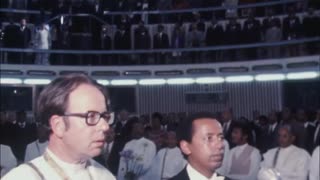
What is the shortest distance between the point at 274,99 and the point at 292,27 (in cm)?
186

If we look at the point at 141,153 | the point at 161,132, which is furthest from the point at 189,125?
the point at 161,132

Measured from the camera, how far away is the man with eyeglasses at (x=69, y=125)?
69.9 inches

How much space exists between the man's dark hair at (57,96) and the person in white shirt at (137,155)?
5.94 metres

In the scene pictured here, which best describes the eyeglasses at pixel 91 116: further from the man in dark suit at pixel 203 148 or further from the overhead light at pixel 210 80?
the overhead light at pixel 210 80

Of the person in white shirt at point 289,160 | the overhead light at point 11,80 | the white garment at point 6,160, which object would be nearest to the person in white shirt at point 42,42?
the overhead light at point 11,80

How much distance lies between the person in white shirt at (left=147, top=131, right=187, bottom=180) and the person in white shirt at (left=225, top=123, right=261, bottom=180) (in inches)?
27.2

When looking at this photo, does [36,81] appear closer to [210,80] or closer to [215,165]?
[210,80]

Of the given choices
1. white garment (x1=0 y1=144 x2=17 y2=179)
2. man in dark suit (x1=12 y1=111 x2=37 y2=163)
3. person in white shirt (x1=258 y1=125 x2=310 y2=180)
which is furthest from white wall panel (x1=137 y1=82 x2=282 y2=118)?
person in white shirt (x1=258 y1=125 x2=310 y2=180)

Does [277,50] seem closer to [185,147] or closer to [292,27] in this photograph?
[292,27]

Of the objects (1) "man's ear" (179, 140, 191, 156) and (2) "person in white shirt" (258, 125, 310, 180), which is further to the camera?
(2) "person in white shirt" (258, 125, 310, 180)

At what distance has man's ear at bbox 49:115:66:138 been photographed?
1795 millimetres

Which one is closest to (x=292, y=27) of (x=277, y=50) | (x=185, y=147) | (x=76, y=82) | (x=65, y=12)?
(x=277, y=50)

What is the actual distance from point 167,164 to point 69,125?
577cm

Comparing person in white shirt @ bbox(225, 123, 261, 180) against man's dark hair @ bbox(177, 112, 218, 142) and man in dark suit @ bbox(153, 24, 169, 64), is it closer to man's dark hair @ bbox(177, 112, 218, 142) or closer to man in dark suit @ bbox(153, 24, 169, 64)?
man's dark hair @ bbox(177, 112, 218, 142)
